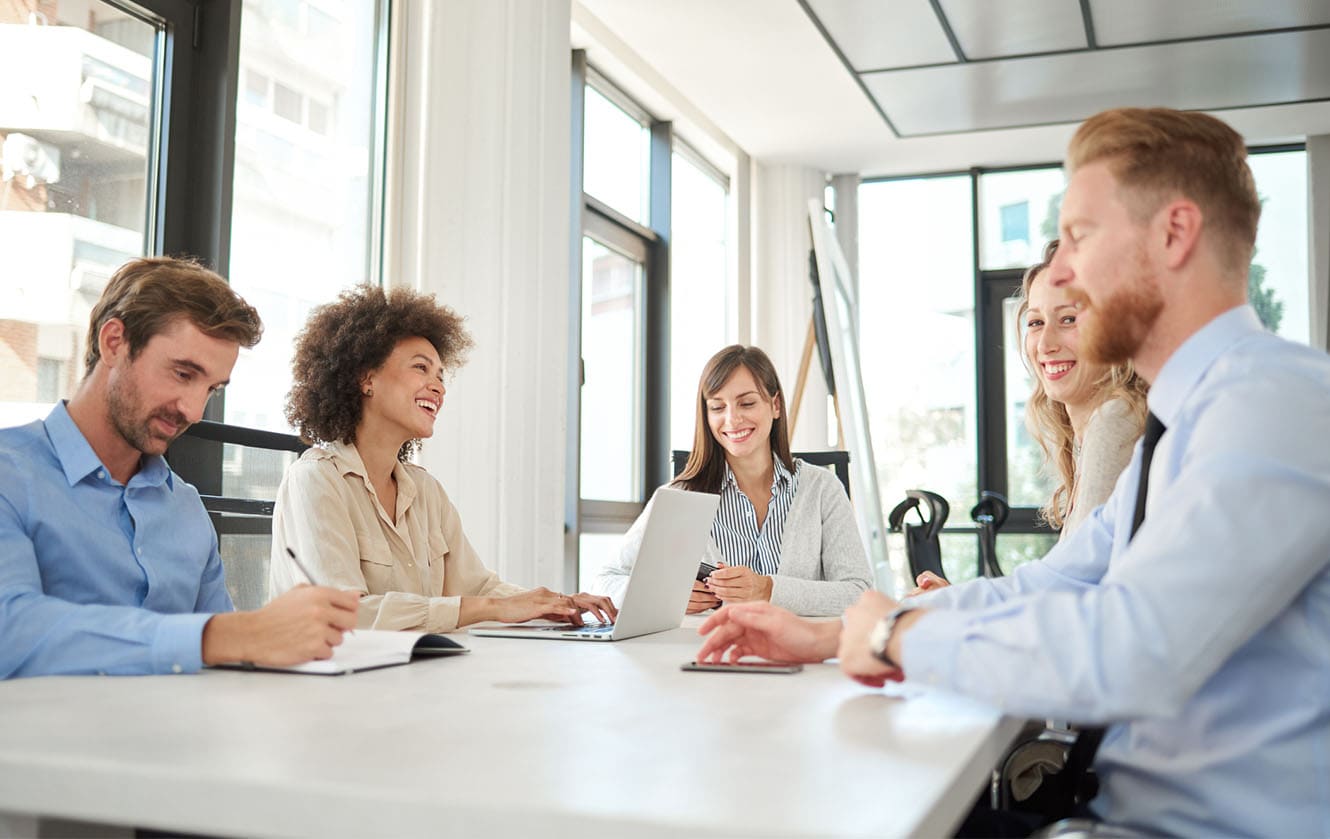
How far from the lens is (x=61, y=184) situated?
2600 millimetres

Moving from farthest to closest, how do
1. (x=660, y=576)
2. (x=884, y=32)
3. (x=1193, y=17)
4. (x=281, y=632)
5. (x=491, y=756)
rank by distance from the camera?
(x=884, y=32)
(x=1193, y=17)
(x=660, y=576)
(x=281, y=632)
(x=491, y=756)

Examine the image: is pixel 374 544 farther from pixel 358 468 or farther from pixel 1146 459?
pixel 1146 459

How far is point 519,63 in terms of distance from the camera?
11.9ft

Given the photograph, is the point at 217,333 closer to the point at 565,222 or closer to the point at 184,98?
the point at 184,98

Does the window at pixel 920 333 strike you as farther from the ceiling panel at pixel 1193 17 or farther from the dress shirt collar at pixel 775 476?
the dress shirt collar at pixel 775 476

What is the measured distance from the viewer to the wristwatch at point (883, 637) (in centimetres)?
113

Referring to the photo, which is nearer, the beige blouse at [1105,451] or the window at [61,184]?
the beige blouse at [1105,451]

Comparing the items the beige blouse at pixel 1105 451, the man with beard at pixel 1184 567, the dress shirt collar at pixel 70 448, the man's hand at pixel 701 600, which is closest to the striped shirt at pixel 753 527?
the man's hand at pixel 701 600

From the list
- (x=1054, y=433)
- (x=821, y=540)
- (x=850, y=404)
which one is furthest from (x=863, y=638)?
(x=850, y=404)

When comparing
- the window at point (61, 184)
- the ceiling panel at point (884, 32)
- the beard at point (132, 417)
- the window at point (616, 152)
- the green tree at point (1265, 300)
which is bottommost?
the beard at point (132, 417)

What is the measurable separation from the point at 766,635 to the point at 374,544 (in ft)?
3.39

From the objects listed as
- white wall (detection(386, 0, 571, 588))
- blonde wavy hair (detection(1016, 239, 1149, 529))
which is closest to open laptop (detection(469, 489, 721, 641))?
blonde wavy hair (detection(1016, 239, 1149, 529))

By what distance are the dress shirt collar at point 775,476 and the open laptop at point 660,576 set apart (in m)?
1.03

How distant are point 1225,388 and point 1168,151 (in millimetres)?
267
